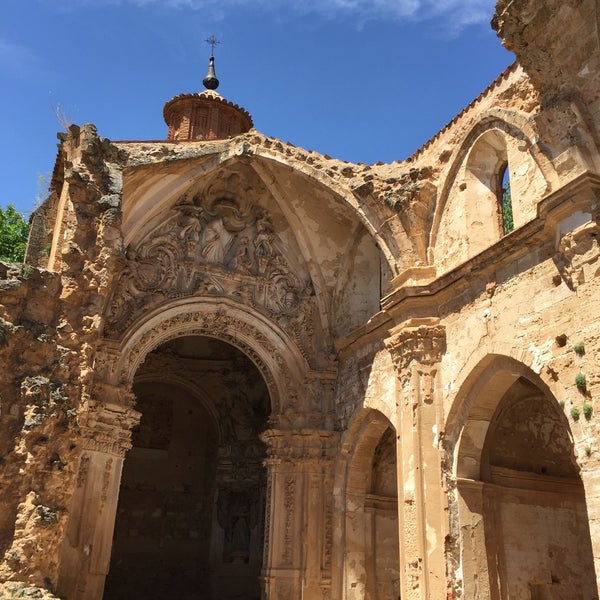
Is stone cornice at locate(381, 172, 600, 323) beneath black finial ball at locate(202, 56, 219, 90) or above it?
beneath

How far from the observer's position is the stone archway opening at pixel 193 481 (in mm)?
15508

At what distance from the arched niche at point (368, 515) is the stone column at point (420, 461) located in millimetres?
1264

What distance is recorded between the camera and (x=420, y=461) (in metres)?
9.30

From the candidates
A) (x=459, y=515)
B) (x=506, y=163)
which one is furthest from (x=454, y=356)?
(x=506, y=163)

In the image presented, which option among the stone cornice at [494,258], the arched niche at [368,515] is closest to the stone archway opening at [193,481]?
the arched niche at [368,515]

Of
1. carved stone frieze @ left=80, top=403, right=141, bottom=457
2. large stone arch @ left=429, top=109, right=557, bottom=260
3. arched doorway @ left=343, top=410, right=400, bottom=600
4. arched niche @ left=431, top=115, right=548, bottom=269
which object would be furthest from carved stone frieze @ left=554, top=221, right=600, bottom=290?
carved stone frieze @ left=80, top=403, right=141, bottom=457

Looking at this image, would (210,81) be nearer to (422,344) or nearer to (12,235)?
(12,235)

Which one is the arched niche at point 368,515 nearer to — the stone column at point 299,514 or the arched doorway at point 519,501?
the stone column at point 299,514

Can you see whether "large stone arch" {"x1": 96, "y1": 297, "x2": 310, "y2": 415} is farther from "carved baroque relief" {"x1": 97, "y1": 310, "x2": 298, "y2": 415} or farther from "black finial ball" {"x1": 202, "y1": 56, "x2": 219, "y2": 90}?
"black finial ball" {"x1": 202, "y1": 56, "x2": 219, "y2": 90}

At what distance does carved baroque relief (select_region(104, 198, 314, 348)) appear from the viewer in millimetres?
11938

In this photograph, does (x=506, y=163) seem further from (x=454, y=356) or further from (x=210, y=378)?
(x=210, y=378)

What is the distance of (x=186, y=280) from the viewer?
40.2 feet

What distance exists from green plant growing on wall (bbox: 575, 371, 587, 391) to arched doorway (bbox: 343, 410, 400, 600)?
13.8 feet

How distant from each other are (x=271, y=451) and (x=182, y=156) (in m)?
5.19
